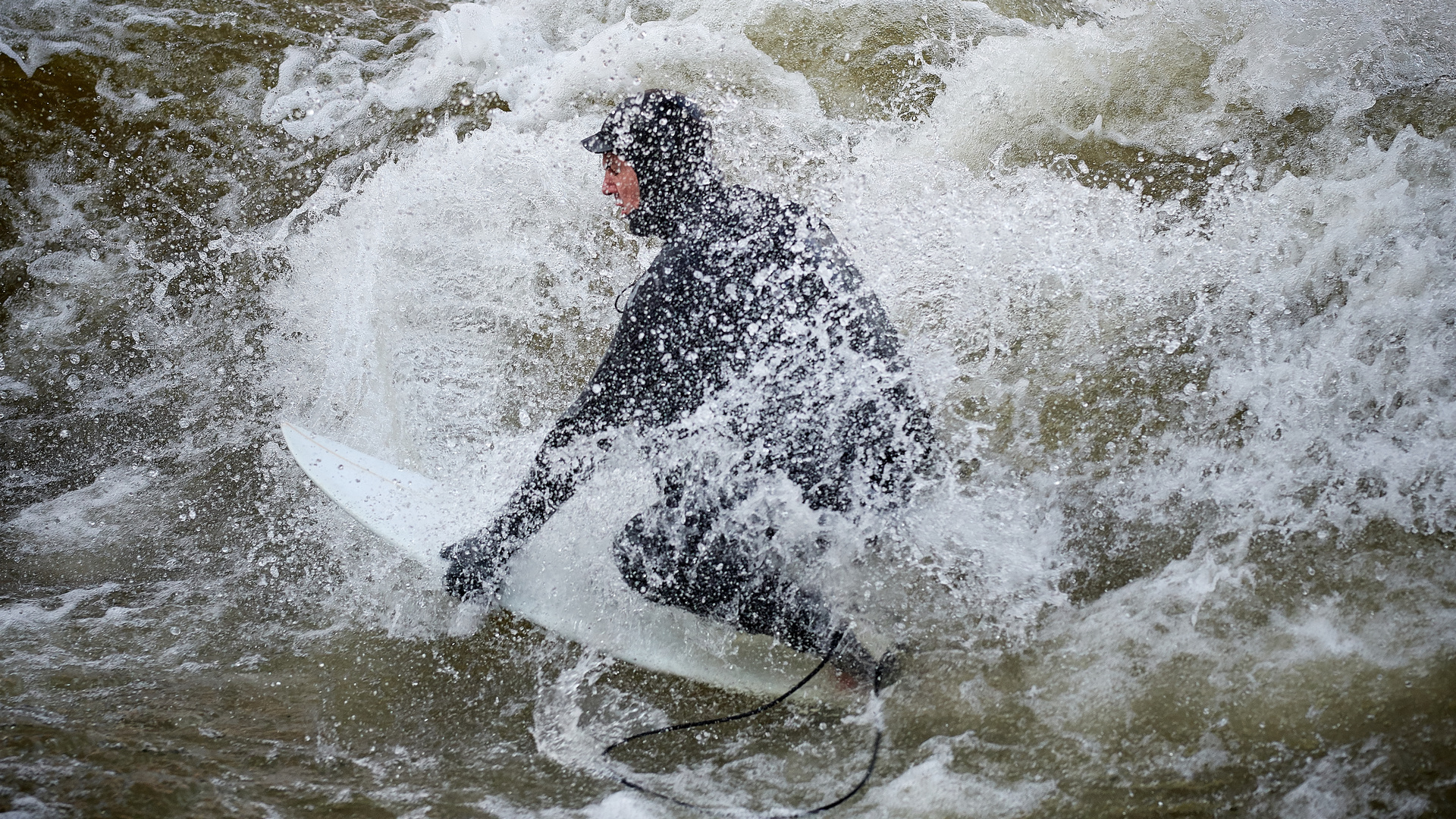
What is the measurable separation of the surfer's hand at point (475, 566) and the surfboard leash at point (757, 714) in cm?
55

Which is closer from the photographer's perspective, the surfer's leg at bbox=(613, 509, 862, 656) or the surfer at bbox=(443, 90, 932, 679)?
the surfer at bbox=(443, 90, 932, 679)

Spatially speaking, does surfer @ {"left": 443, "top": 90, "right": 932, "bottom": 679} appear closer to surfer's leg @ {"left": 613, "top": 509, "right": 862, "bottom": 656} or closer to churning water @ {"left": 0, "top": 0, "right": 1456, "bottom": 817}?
surfer's leg @ {"left": 613, "top": 509, "right": 862, "bottom": 656}

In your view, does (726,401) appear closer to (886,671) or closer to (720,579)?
(720,579)

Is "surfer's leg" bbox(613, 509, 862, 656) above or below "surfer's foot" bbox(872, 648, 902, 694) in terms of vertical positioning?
above

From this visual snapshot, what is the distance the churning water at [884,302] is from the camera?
6.94ft

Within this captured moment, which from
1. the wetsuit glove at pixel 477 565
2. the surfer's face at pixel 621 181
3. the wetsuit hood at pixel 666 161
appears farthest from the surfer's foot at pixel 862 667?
the surfer's face at pixel 621 181

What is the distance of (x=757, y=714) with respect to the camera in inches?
90.0

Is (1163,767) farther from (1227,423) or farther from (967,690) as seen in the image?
(1227,423)

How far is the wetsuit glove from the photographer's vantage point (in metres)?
2.27

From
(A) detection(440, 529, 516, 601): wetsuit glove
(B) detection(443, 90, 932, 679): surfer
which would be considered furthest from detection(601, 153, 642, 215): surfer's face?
(A) detection(440, 529, 516, 601): wetsuit glove

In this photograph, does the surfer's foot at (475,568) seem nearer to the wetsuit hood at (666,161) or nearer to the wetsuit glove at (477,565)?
the wetsuit glove at (477,565)

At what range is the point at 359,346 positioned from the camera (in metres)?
2.87

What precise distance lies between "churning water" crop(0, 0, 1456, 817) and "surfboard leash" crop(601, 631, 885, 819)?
1.3 inches

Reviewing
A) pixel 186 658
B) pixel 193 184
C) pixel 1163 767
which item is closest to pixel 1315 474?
pixel 1163 767
